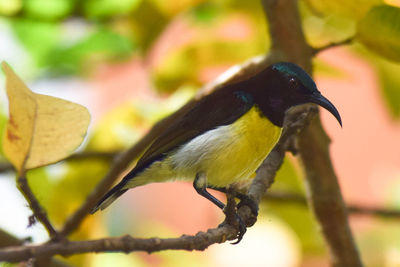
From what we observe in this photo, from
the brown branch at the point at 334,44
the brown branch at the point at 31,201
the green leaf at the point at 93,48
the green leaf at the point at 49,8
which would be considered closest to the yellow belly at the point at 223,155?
the brown branch at the point at 334,44

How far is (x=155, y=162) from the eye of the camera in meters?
1.19

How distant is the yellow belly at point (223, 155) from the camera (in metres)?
1.13

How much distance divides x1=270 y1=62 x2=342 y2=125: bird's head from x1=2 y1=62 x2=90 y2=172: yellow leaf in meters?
0.54

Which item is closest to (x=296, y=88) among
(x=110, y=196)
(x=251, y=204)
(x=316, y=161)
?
(x=316, y=161)

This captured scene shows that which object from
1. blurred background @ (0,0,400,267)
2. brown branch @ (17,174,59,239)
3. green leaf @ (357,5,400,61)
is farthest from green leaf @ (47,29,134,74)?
brown branch @ (17,174,59,239)

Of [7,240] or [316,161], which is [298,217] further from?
[7,240]

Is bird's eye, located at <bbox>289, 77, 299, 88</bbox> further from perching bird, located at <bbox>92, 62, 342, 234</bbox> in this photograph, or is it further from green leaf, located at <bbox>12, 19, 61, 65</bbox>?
green leaf, located at <bbox>12, 19, 61, 65</bbox>

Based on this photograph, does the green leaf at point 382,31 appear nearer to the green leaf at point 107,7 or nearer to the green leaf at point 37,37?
the green leaf at point 107,7

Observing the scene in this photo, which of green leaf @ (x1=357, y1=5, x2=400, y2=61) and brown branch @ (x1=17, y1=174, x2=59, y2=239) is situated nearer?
brown branch @ (x1=17, y1=174, x2=59, y2=239)

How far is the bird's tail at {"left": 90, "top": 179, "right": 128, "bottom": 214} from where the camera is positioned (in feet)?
3.61

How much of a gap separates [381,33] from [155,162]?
44 cm

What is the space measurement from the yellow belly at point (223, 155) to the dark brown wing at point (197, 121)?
1 centimetres

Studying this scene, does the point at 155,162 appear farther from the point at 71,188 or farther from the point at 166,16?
the point at 166,16

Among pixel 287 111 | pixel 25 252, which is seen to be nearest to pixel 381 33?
pixel 287 111
